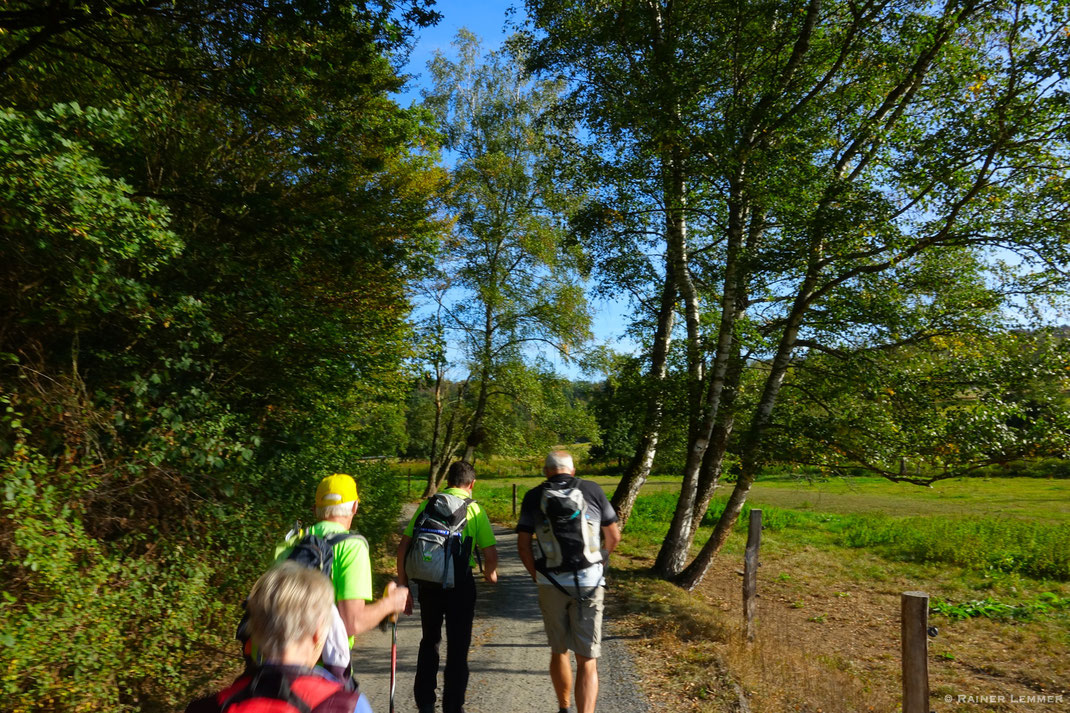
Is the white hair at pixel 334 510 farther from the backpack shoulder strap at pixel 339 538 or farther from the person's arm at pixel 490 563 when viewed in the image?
the person's arm at pixel 490 563

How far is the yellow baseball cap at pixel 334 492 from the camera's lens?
3.21 metres

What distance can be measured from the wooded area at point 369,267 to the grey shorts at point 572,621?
2.64 m

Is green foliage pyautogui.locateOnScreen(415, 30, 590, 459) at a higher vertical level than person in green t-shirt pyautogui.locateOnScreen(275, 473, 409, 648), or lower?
higher

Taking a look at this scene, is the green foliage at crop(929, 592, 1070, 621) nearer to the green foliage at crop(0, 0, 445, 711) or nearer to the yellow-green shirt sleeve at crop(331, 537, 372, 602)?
the green foliage at crop(0, 0, 445, 711)

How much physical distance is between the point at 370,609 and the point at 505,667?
4.06 metres

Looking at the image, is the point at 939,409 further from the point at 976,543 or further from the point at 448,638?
the point at 976,543

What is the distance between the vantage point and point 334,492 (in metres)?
3.22

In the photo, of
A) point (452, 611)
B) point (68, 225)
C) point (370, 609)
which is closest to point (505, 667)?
point (452, 611)

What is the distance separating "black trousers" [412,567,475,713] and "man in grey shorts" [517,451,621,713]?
506 millimetres

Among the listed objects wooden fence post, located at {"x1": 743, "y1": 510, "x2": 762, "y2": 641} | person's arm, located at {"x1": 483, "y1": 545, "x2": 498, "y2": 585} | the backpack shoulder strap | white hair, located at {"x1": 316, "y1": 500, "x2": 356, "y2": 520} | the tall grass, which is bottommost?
the tall grass

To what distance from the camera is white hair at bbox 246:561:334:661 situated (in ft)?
5.79

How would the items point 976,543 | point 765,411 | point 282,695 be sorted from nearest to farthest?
point 282,695 → point 765,411 → point 976,543

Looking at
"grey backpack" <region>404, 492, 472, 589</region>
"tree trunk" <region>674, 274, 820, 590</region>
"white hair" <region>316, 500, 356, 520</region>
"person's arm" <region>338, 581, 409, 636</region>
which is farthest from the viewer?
"tree trunk" <region>674, 274, 820, 590</region>

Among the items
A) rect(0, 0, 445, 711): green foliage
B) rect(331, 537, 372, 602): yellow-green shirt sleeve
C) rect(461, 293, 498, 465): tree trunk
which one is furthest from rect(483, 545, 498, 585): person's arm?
rect(461, 293, 498, 465): tree trunk
